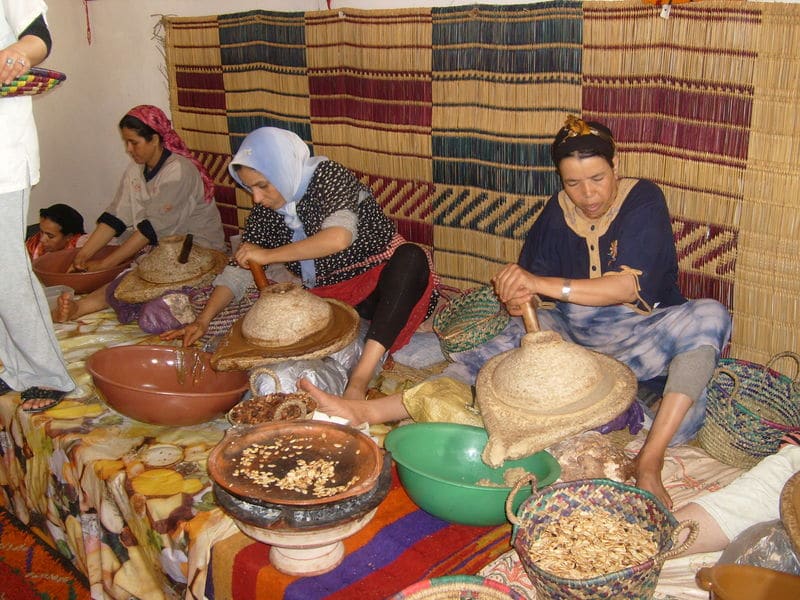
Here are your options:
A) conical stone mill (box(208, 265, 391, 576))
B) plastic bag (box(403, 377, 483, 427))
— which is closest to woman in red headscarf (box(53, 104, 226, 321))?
plastic bag (box(403, 377, 483, 427))

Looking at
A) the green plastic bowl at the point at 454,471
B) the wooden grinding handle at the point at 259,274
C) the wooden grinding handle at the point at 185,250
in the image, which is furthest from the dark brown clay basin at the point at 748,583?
the wooden grinding handle at the point at 185,250

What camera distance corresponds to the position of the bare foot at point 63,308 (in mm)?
3746

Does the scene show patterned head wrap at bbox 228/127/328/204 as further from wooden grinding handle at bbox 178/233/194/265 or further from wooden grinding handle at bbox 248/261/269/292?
wooden grinding handle at bbox 178/233/194/265

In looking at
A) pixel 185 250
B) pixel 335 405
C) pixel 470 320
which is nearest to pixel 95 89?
pixel 185 250

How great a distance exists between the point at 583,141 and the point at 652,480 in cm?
106

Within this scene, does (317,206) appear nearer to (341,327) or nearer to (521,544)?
(341,327)

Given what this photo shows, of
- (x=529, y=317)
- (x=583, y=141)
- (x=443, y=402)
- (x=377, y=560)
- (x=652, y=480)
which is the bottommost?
(x=377, y=560)

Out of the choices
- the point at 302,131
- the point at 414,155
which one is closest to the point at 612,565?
the point at 414,155

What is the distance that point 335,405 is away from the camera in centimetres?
254

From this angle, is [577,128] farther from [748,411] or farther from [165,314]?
[165,314]

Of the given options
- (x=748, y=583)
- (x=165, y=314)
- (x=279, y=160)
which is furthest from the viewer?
(x=165, y=314)

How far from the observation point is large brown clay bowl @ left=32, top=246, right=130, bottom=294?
4.13 m

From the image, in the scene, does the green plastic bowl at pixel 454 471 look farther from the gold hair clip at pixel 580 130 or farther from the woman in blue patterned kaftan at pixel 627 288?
the gold hair clip at pixel 580 130

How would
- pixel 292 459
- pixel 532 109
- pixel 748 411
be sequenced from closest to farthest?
pixel 292 459 < pixel 748 411 < pixel 532 109
